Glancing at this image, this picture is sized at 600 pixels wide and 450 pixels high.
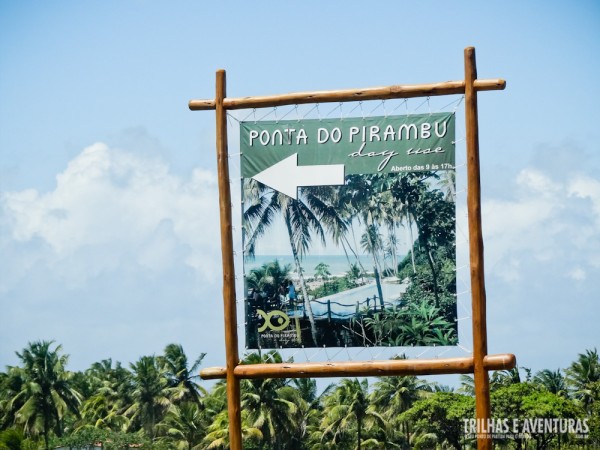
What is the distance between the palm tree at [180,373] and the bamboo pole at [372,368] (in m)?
46.6

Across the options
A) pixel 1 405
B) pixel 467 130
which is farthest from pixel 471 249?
pixel 1 405

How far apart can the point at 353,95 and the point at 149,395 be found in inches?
1936

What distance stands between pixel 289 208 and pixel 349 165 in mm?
1210

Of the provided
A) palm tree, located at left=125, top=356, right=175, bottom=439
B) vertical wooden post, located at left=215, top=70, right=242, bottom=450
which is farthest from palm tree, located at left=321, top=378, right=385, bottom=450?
vertical wooden post, located at left=215, top=70, right=242, bottom=450

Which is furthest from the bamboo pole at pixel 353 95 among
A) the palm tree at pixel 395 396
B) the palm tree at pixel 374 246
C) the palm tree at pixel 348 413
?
the palm tree at pixel 395 396

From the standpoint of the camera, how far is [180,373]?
64188 millimetres

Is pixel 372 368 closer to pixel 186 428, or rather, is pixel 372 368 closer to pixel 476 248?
pixel 476 248

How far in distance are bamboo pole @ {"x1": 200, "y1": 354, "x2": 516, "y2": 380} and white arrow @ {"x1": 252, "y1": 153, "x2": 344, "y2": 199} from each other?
2.77m

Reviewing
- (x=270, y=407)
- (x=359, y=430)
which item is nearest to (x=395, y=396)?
(x=359, y=430)

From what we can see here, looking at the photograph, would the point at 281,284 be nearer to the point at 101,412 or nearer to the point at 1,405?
the point at 1,405

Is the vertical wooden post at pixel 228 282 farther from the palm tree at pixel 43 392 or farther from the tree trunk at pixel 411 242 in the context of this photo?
the palm tree at pixel 43 392

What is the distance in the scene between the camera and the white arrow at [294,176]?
17812 millimetres

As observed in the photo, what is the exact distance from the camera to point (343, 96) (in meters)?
17.6

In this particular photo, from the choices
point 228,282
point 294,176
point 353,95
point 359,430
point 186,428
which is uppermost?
point 353,95
